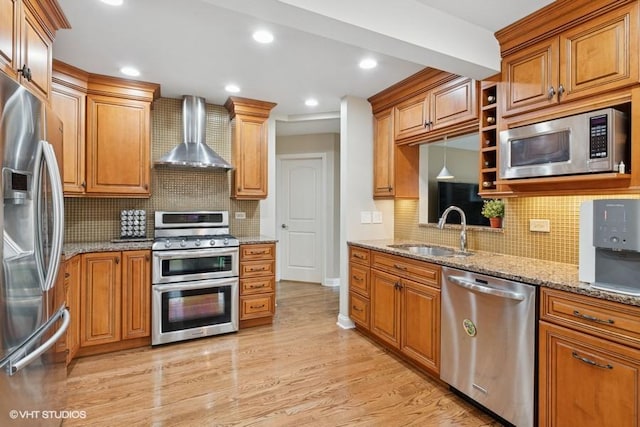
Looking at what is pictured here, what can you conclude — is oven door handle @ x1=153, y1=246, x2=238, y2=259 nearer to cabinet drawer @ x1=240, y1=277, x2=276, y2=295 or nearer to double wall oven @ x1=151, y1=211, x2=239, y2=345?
double wall oven @ x1=151, y1=211, x2=239, y2=345

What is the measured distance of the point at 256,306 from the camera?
3.60 metres

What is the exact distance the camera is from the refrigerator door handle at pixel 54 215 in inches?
59.4

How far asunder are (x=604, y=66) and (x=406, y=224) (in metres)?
2.19

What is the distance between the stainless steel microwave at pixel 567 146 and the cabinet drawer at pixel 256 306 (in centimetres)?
258

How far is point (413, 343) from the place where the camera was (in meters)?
2.65

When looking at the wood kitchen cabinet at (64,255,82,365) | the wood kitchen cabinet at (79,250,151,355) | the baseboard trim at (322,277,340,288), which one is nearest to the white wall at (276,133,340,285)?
the baseboard trim at (322,277,340,288)

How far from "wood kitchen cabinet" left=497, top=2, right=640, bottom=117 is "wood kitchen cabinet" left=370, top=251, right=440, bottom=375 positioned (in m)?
1.32

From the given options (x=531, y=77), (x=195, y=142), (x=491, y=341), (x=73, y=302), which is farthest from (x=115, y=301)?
(x=531, y=77)

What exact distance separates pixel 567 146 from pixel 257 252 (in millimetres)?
2819

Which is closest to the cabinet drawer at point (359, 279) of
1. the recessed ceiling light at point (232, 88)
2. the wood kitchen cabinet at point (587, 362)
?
the wood kitchen cabinet at point (587, 362)

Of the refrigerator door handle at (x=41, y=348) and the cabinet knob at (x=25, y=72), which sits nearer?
the refrigerator door handle at (x=41, y=348)

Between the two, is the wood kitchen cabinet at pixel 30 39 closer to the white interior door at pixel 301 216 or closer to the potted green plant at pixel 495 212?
the potted green plant at pixel 495 212

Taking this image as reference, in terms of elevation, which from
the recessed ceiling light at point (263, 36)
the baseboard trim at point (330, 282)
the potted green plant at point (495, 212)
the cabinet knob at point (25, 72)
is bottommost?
the baseboard trim at point (330, 282)

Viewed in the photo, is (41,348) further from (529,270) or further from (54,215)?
(529,270)
